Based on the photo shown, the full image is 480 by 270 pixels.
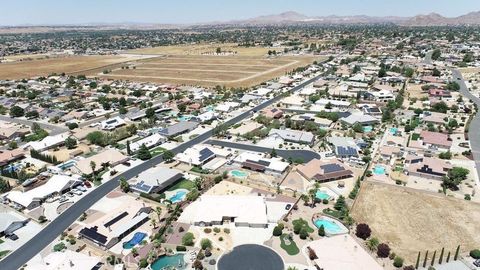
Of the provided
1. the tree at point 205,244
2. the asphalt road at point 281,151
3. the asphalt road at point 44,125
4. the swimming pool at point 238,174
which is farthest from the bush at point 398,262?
the asphalt road at point 44,125

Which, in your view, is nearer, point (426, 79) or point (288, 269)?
point (288, 269)

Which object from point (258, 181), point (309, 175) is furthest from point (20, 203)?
point (309, 175)

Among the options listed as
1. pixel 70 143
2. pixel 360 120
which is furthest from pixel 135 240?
pixel 360 120

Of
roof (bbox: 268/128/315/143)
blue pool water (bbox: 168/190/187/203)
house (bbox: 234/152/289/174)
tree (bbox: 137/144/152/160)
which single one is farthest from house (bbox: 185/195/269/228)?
roof (bbox: 268/128/315/143)

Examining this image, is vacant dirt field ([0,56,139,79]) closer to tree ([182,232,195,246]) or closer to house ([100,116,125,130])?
house ([100,116,125,130])

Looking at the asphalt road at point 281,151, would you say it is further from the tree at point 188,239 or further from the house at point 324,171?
the tree at point 188,239

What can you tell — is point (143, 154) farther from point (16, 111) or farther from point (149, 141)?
point (16, 111)

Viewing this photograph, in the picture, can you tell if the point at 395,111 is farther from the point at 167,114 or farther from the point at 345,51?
the point at 345,51

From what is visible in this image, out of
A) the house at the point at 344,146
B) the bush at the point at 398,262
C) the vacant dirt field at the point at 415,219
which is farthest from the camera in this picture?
the house at the point at 344,146
